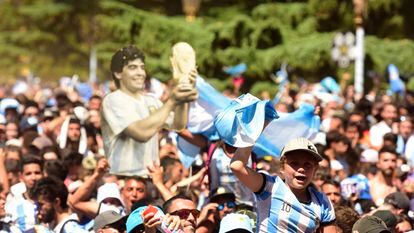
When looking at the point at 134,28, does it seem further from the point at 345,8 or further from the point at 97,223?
the point at 97,223

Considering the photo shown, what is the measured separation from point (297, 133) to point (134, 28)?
18.3 metres

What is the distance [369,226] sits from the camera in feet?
28.6

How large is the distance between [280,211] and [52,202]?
10.7ft

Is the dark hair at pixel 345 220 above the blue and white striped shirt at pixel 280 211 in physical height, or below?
below

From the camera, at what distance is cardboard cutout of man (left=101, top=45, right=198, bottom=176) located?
11969 mm

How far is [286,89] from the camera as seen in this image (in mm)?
22203

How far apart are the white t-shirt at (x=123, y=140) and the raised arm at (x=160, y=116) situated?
123mm

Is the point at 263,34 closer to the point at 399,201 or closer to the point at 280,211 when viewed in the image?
the point at 399,201

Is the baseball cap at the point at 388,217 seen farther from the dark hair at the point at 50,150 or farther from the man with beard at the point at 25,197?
the dark hair at the point at 50,150

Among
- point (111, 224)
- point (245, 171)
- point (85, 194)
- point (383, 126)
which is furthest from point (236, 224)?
point (383, 126)

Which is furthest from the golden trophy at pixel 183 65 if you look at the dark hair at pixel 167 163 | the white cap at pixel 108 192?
the white cap at pixel 108 192

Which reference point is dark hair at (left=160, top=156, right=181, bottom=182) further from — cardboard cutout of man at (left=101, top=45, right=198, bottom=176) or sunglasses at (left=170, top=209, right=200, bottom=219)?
sunglasses at (left=170, top=209, right=200, bottom=219)

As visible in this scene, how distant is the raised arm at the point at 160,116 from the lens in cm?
1193

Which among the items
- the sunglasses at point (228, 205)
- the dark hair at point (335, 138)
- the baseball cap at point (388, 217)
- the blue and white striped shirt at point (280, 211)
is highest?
the blue and white striped shirt at point (280, 211)
